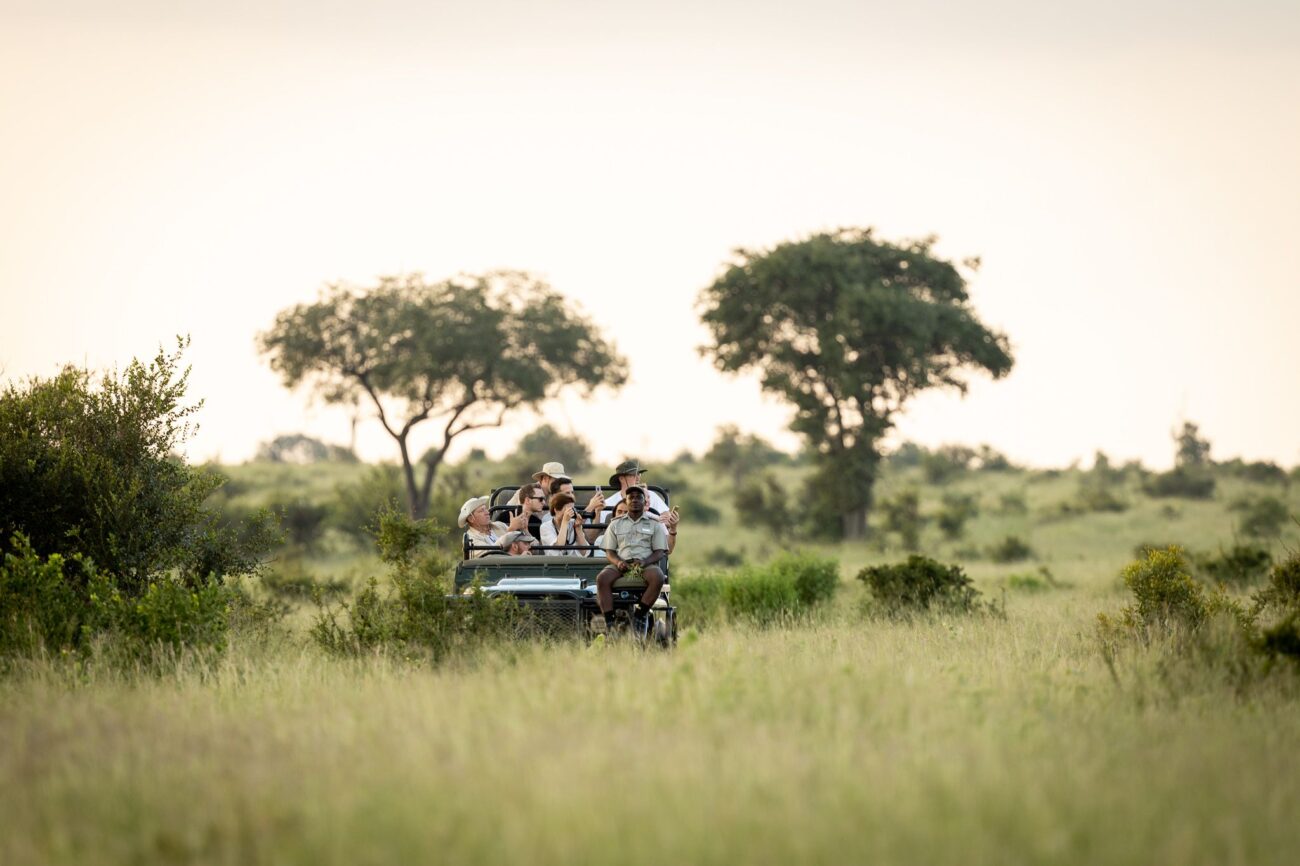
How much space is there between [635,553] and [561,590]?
74 cm

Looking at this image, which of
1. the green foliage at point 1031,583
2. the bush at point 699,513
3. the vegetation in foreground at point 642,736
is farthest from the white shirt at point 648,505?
the bush at point 699,513

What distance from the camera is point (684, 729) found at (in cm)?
798

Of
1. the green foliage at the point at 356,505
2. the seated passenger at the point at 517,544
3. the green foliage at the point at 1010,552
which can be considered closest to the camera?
the seated passenger at the point at 517,544

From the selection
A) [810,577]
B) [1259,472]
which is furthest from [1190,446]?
[810,577]

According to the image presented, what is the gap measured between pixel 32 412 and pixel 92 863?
9133 mm

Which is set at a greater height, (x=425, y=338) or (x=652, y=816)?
(x=425, y=338)

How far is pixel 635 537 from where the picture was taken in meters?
12.4

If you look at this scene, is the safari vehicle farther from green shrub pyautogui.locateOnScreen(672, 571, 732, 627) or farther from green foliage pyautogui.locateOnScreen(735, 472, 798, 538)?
green foliage pyautogui.locateOnScreen(735, 472, 798, 538)

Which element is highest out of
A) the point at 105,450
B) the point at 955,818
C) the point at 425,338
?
the point at 425,338

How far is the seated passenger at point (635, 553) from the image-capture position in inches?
474

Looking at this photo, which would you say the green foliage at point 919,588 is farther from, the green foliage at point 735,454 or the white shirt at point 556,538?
the green foliage at point 735,454

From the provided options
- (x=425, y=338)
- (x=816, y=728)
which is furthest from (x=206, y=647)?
(x=425, y=338)

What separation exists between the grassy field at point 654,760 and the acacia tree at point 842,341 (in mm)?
31513

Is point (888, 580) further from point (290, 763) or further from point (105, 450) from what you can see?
point (290, 763)
